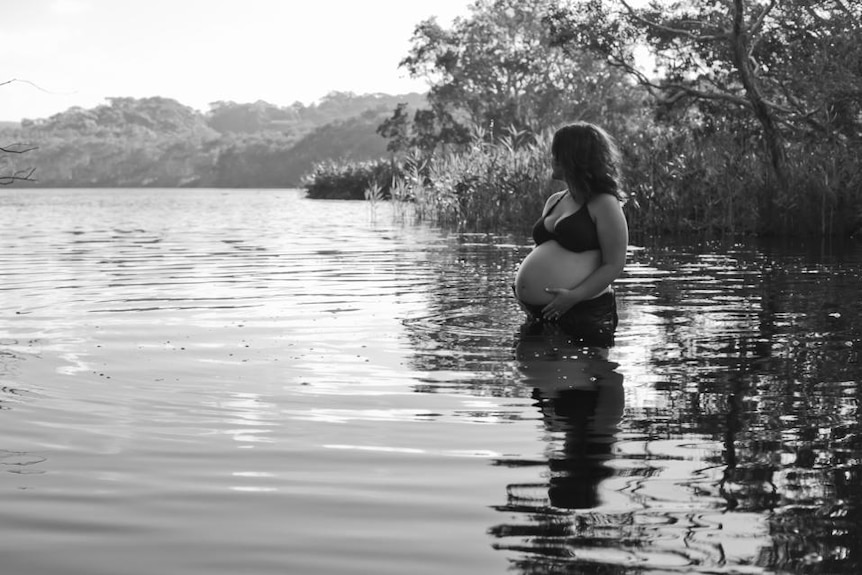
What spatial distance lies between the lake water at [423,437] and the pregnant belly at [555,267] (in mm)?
376

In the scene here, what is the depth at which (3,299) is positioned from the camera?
10.6 meters

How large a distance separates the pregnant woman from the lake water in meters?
0.22

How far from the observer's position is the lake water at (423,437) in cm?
317

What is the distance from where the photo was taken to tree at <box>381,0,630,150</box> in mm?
67562

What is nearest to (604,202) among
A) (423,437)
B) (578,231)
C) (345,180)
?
(578,231)

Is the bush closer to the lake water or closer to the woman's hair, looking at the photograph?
the lake water

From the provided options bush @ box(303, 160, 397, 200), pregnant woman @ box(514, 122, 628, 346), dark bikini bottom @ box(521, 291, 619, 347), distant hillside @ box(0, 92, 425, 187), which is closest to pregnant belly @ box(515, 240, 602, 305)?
pregnant woman @ box(514, 122, 628, 346)

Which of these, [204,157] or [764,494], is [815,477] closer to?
[764,494]

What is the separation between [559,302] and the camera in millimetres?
7164

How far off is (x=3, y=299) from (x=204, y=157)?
6370 inches

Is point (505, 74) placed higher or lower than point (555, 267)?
higher

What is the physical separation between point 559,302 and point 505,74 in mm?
64567

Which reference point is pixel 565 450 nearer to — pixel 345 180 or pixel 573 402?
pixel 573 402

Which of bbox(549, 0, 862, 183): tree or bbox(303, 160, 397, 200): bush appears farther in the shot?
bbox(303, 160, 397, 200): bush
